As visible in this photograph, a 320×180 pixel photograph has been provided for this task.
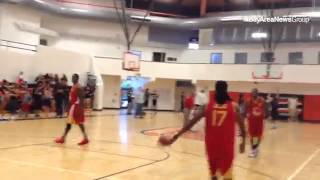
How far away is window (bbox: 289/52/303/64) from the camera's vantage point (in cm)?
3494

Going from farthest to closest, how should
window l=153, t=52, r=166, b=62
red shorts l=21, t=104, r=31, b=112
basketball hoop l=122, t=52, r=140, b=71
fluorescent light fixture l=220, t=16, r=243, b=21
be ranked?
window l=153, t=52, r=166, b=62
fluorescent light fixture l=220, t=16, r=243, b=21
basketball hoop l=122, t=52, r=140, b=71
red shorts l=21, t=104, r=31, b=112

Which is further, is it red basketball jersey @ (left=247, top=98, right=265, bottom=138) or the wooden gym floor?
red basketball jersey @ (left=247, top=98, right=265, bottom=138)

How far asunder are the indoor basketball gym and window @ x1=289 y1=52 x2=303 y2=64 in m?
0.08

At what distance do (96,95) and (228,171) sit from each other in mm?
26752

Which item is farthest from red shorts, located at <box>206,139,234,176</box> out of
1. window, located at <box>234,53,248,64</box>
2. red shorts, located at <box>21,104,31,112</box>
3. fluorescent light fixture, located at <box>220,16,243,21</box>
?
window, located at <box>234,53,248,64</box>

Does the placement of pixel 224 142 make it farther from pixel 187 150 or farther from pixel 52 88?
pixel 52 88

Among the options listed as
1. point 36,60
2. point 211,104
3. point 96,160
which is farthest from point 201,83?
point 211,104

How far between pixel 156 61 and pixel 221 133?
105 feet

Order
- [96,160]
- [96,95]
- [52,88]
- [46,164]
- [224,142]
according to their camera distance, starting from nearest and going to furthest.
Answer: [224,142], [46,164], [96,160], [52,88], [96,95]

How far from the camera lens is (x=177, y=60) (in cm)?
3994

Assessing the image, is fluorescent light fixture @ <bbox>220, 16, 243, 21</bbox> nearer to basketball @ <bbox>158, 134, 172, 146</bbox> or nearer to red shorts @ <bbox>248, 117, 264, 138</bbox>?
red shorts @ <bbox>248, 117, 264, 138</bbox>

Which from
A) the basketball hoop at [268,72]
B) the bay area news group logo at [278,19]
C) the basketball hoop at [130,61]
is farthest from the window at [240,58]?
the basketball hoop at [130,61]

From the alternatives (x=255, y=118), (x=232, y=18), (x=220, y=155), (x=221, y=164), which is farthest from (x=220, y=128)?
(x=232, y=18)

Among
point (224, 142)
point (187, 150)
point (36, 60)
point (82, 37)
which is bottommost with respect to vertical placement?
point (187, 150)
